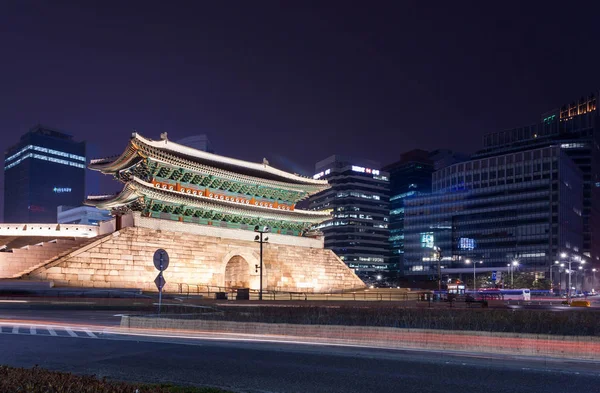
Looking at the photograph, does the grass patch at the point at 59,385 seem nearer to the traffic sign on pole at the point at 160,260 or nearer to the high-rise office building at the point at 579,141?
the traffic sign on pole at the point at 160,260

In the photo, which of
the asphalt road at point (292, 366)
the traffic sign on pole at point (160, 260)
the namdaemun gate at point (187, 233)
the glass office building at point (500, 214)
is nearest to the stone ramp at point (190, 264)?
the namdaemun gate at point (187, 233)

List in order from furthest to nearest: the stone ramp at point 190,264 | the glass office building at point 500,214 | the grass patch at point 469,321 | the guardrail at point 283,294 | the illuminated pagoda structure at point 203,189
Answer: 1. the glass office building at point 500,214
2. the illuminated pagoda structure at point 203,189
3. the guardrail at point 283,294
4. the stone ramp at point 190,264
5. the grass patch at point 469,321

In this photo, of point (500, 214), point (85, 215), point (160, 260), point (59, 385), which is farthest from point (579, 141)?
point (59, 385)

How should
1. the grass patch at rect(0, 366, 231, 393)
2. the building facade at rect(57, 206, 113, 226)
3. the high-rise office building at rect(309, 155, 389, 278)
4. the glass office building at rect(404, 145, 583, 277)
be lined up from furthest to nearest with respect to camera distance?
1. the high-rise office building at rect(309, 155, 389, 278)
2. the building facade at rect(57, 206, 113, 226)
3. the glass office building at rect(404, 145, 583, 277)
4. the grass patch at rect(0, 366, 231, 393)

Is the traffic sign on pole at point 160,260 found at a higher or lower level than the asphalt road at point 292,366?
higher

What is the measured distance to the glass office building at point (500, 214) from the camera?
120 m

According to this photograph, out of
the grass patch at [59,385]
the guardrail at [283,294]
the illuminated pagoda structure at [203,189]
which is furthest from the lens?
the illuminated pagoda structure at [203,189]

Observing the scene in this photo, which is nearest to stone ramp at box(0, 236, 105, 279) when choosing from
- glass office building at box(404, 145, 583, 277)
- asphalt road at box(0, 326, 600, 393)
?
asphalt road at box(0, 326, 600, 393)

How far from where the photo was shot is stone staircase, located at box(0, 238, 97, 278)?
43.8 m

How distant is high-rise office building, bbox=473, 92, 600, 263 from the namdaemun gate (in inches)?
3988

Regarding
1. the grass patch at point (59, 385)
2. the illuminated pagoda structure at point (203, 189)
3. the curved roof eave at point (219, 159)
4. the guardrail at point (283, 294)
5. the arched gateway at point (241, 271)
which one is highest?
the curved roof eave at point (219, 159)

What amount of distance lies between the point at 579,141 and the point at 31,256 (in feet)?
469

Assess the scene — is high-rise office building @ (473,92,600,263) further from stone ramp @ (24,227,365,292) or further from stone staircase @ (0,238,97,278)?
stone staircase @ (0,238,97,278)

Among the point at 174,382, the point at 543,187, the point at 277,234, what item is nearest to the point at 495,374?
the point at 174,382
